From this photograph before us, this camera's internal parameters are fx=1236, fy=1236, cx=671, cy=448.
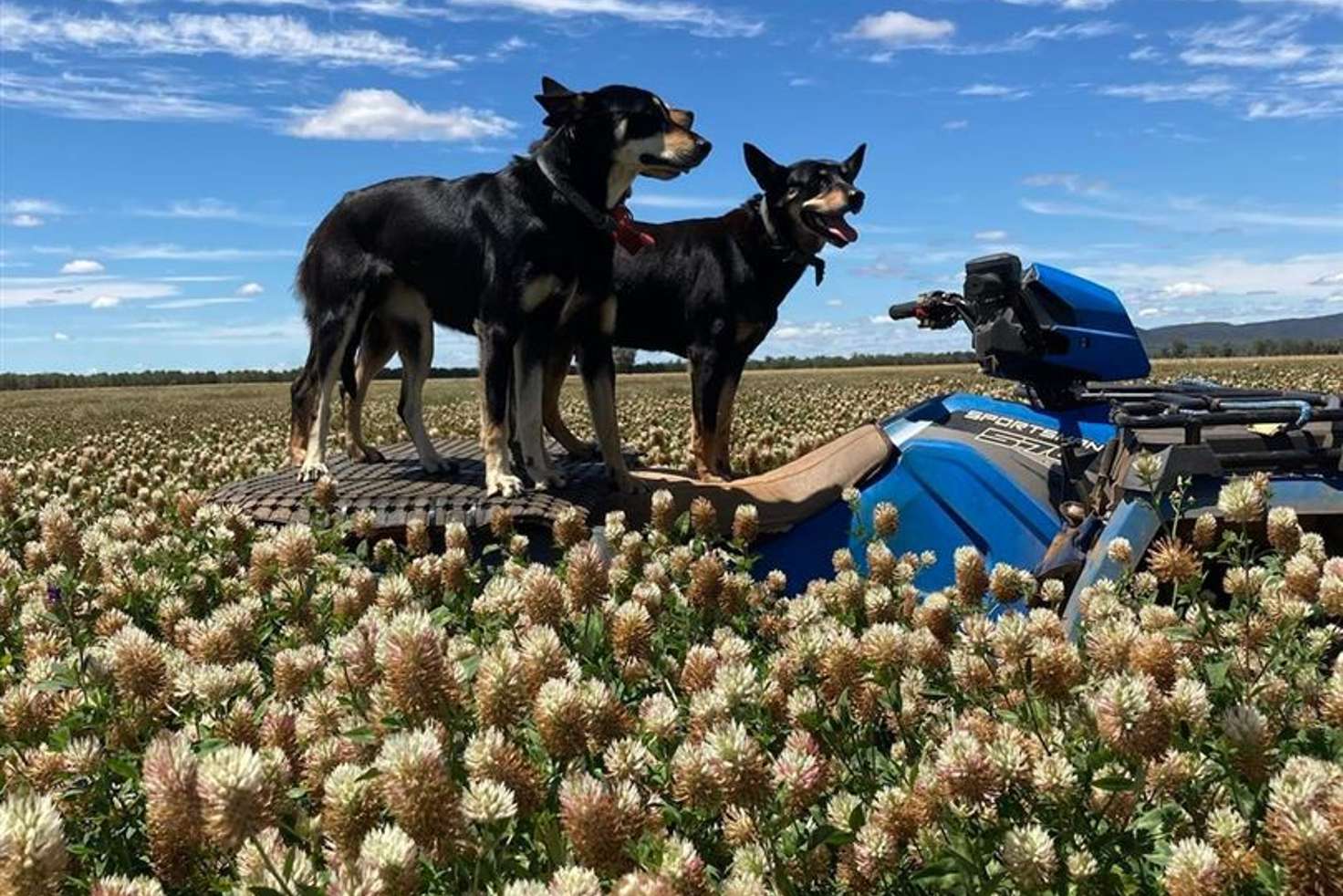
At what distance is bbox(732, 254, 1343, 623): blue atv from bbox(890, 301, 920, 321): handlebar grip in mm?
10

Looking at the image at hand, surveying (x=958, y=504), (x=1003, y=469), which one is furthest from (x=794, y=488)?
(x=1003, y=469)

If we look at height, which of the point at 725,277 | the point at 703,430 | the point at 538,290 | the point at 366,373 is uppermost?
the point at 725,277

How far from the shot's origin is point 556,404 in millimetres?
10078

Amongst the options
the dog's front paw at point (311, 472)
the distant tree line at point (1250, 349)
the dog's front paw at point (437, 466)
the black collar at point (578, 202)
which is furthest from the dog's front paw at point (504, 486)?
the distant tree line at point (1250, 349)

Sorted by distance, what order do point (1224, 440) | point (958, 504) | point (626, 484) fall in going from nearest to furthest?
point (1224, 440)
point (958, 504)
point (626, 484)

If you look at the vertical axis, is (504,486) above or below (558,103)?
below

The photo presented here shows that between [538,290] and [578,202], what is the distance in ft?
1.96

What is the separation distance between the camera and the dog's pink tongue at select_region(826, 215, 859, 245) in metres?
9.16

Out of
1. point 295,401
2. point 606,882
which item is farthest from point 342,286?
point 606,882

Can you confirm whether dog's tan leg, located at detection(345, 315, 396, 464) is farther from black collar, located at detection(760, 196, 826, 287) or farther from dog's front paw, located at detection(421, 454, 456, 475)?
black collar, located at detection(760, 196, 826, 287)

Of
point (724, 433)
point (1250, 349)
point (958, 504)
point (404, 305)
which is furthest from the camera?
point (1250, 349)

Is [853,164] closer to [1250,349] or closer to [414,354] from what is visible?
[414,354]

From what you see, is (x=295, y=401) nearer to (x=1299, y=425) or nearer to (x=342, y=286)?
(x=342, y=286)

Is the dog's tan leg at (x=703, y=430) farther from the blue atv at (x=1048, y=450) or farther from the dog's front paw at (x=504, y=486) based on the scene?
the dog's front paw at (x=504, y=486)
